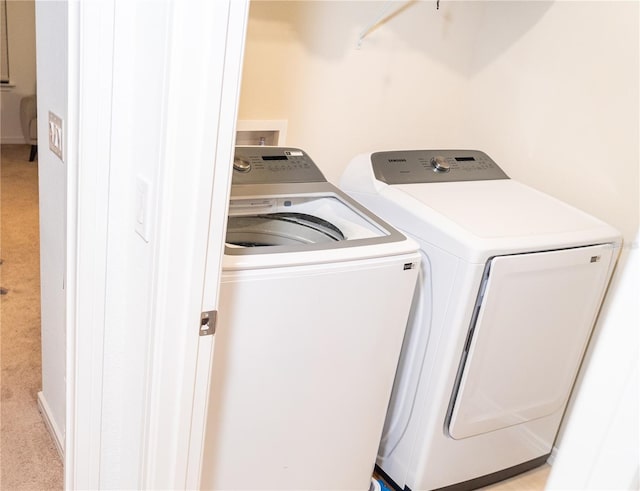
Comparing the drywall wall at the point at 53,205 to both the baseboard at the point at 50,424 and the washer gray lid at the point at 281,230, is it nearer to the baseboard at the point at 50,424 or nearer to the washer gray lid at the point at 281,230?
the baseboard at the point at 50,424

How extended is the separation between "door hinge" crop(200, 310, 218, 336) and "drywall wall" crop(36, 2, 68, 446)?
1.72 ft

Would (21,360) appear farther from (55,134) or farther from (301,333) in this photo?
(301,333)

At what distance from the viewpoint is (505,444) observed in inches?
89.4

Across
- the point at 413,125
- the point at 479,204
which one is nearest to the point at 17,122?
the point at 413,125

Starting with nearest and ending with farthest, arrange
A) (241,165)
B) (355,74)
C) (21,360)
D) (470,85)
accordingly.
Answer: (241,165) < (355,74) < (21,360) < (470,85)

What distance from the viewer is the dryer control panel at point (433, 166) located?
2244 mm

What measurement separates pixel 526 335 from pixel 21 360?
74.5 inches

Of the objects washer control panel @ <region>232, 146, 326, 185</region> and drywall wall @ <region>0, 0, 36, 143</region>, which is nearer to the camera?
washer control panel @ <region>232, 146, 326, 185</region>

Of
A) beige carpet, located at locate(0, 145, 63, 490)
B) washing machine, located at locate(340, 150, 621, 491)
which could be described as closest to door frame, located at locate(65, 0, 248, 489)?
beige carpet, located at locate(0, 145, 63, 490)

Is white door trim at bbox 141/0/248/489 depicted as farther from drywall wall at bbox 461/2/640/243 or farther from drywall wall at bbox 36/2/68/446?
drywall wall at bbox 461/2/640/243

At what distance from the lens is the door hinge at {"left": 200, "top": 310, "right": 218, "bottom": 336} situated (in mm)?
1340

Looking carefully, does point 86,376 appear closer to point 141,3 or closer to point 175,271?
point 175,271

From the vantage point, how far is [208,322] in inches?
53.3

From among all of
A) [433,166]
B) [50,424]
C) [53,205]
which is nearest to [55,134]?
[53,205]
